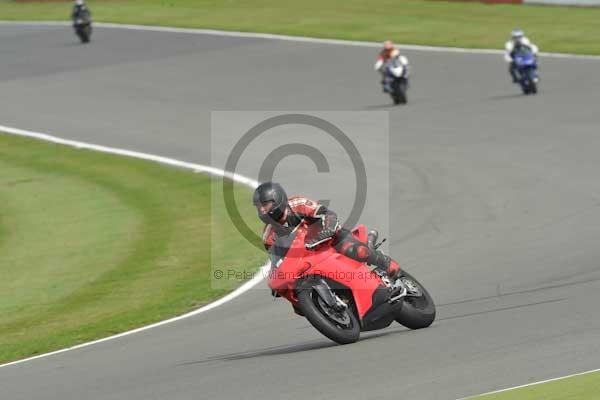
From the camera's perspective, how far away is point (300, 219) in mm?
10430

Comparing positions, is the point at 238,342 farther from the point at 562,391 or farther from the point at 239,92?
the point at 239,92

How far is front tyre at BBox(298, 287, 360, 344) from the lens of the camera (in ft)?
33.0

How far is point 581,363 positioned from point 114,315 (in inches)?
248

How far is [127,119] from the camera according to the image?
98.1 feet

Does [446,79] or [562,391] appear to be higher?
[446,79]

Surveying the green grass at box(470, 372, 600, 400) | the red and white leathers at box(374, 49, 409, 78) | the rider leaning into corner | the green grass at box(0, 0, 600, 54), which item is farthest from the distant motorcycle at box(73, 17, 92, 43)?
the green grass at box(470, 372, 600, 400)

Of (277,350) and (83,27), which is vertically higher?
(83,27)

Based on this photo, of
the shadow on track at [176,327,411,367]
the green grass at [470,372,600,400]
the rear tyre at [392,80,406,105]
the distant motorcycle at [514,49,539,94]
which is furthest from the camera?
the rear tyre at [392,80,406,105]

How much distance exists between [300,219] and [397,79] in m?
19.3

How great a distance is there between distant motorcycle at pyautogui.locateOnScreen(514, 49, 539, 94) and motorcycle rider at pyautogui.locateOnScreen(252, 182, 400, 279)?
18.9 meters

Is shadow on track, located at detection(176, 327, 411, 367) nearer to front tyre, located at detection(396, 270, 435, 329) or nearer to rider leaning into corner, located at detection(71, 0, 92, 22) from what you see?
front tyre, located at detection(396, 270, 435, 329)

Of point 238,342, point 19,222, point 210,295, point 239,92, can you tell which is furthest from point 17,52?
point 238,342

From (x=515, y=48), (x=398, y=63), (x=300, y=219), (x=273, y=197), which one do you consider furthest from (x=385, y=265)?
(x=515, y=48)

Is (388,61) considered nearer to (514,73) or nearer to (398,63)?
(398,63)
